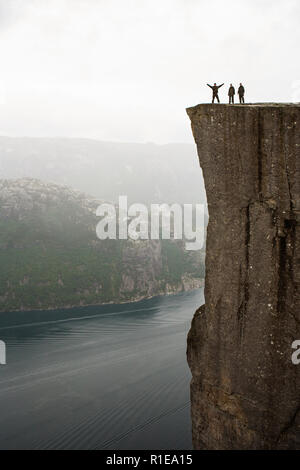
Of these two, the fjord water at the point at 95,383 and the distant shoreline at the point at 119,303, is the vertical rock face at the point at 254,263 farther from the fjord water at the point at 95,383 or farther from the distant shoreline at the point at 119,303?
the distant shoreline at the point at 119,303

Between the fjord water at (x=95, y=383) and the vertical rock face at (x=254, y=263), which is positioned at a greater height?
the vertical rock face at (x=254, y=263)

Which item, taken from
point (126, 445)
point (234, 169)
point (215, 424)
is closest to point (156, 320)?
point (126, 445)

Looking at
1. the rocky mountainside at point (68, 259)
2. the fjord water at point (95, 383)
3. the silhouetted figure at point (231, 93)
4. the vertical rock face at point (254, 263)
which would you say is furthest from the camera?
the rocky mountainside at point (68, 259)

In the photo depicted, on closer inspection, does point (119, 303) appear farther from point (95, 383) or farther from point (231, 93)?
point (231, 93)

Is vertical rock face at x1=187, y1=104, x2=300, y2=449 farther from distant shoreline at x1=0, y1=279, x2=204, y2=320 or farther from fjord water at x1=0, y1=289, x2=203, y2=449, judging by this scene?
distant shoreline at x1=0, y1=279, x2=204, y2=320

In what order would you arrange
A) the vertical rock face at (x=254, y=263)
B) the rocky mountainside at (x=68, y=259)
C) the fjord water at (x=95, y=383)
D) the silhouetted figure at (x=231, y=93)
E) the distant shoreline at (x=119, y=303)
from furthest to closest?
the rocky mountainside at (x=68, y=259) < the distant shoreline at (x=119, y=303) < the fjord water at (x=95, y=383) < the silhouetted figure at (x=231, y=93) < the vertical rock face at (x=254, y=263)

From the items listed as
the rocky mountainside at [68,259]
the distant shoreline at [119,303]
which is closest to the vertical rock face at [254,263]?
the distant shoreline at [119,303]

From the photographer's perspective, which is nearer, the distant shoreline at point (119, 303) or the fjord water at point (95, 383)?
the fjord water at point (95, 383)
